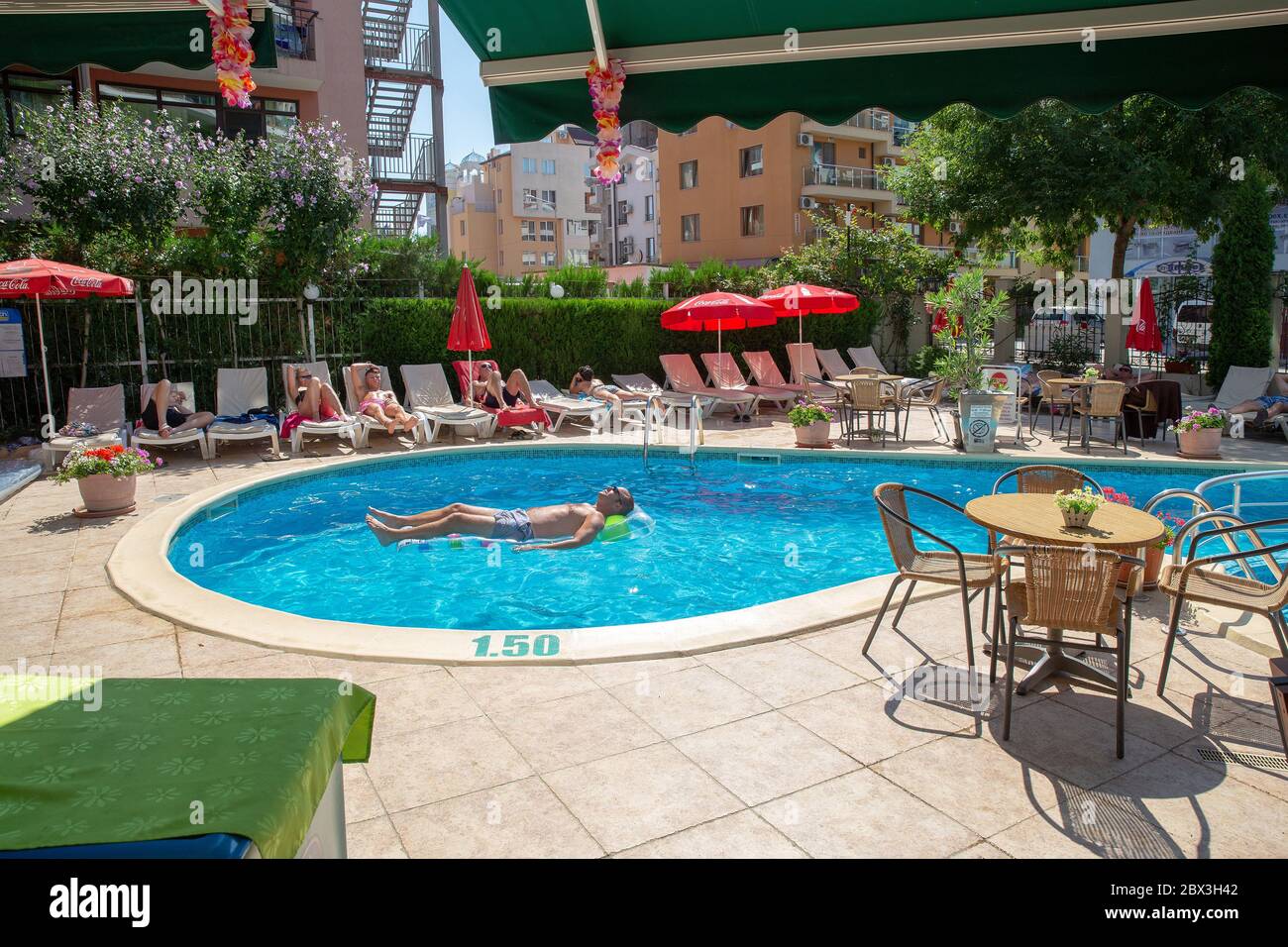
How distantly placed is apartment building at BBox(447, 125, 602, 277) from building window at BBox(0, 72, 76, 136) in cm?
4269

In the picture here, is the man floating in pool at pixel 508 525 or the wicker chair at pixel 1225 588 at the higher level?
the wicker chair at pixel 1225 588

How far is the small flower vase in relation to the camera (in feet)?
14.4

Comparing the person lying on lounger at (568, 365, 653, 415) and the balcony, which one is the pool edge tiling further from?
the balcony

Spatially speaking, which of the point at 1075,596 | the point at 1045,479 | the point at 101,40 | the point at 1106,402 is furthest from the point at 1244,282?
the point at 101,40

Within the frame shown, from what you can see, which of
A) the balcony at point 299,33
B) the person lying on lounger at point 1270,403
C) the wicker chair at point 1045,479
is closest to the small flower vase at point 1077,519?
the wicker chair at point 1045,479

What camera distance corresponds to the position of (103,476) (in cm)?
824

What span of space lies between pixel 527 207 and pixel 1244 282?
50.2 m

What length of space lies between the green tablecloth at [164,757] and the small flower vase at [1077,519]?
3563mm

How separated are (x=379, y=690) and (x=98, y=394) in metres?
9.76

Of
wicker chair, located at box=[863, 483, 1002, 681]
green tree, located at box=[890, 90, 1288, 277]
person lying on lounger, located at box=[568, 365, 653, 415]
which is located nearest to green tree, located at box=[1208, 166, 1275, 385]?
green tree, located at box=[890, 90, 1288, 277]

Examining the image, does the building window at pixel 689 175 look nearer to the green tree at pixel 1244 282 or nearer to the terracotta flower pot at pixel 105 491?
the green tree at pixel 1244 282

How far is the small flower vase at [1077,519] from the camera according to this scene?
14.4ft

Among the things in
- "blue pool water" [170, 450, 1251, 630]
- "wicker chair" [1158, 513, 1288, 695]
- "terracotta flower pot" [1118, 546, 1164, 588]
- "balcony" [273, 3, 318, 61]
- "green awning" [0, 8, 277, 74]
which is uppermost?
"balcony" [273, 3, 318, 61]
